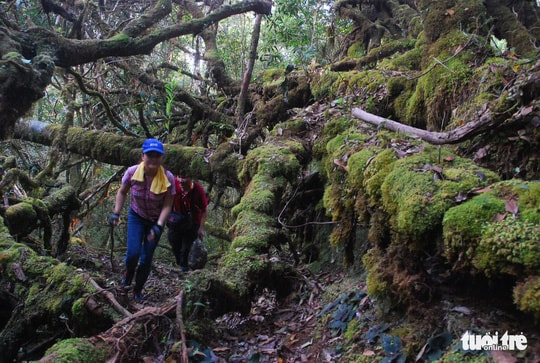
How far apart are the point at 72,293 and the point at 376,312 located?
2.51m

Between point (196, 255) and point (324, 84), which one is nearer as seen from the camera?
point (196, 255)

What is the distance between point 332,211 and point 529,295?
2.39m

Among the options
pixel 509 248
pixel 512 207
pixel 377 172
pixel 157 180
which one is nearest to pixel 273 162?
pixel 157 180

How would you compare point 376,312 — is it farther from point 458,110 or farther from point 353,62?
point 353,62

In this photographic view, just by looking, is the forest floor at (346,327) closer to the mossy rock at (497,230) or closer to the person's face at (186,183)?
the mossy rock at (497,230)

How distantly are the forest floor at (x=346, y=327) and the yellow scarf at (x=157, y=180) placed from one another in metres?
1.30

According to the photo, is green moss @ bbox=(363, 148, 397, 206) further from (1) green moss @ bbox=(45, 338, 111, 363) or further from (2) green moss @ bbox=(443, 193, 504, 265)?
(1) green moss @ bbox=(45, 338, 111, 363)

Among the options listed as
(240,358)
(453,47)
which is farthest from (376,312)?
(453,47)

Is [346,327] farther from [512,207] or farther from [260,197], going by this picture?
[260,197]

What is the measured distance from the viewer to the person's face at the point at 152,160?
15.1 ft

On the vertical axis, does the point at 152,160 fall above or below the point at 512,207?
above

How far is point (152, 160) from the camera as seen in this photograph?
15.2ft

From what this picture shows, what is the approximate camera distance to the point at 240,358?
3.34 meters

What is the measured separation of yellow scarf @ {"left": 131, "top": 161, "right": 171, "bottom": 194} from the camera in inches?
185
